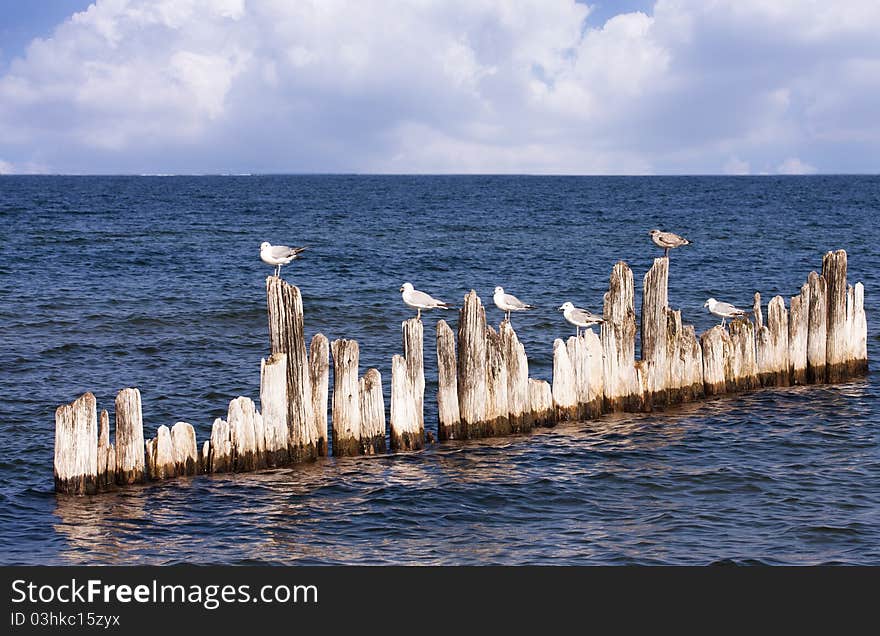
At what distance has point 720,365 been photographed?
17.6m

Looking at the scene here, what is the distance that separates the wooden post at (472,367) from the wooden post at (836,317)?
7267mm

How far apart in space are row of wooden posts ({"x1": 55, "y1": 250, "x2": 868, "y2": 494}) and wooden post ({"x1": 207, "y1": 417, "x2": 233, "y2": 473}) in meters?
0.02

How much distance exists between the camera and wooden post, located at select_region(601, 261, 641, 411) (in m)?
16.3

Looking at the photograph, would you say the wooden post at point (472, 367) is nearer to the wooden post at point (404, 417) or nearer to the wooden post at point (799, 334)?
the wooden post at point (404, 417)

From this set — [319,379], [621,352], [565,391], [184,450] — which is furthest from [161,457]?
[621,352]

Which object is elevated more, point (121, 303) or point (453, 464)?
point (121, 303)

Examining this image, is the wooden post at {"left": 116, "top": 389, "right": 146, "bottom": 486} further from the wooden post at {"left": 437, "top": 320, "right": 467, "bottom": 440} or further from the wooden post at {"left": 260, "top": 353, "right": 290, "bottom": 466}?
the wooden post at {"left": 437, "top": 320, "right": 467, "bottom": 440}

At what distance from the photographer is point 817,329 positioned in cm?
1858

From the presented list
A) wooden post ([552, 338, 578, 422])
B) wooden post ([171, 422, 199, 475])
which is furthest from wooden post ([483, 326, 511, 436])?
wooden post ([171, 422, 199, 475])

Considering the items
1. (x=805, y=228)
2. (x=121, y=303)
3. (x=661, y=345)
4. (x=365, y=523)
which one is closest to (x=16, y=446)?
(x=365, y=523)

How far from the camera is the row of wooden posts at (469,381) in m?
13.2

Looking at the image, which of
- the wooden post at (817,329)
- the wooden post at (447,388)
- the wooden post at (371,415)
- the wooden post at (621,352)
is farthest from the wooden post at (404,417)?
the wooden post at (817,329)

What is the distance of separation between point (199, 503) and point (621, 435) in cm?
675

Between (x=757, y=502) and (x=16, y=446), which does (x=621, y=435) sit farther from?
(x=16, y=446)
